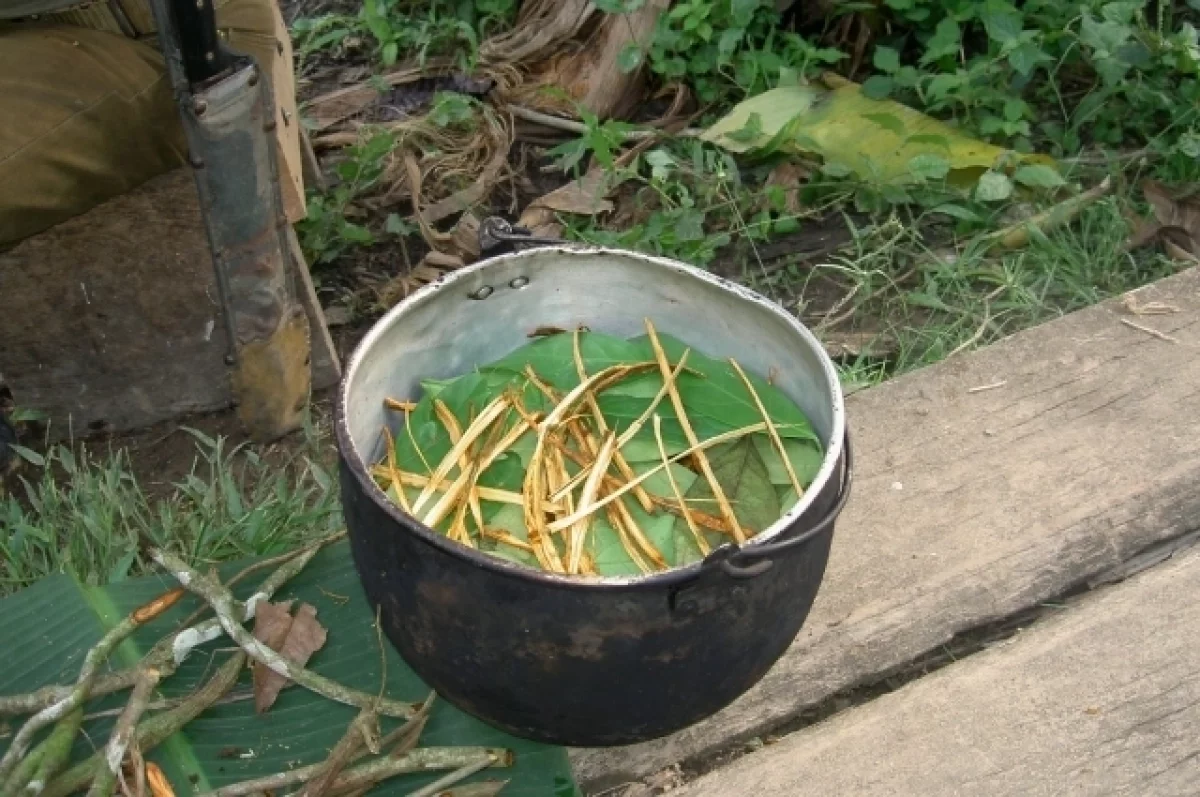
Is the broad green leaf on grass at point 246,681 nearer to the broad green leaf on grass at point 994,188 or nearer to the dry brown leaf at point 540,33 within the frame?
the broad green leaf on grass at point 994,188

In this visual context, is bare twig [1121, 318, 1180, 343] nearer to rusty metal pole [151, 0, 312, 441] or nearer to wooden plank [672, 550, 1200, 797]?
wooden plank [672, 550, 1200, 797]

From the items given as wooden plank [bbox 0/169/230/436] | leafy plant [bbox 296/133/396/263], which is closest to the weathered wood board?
wooden plank [bbox 0/169/230/436]

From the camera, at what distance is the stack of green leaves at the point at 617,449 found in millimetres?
1641

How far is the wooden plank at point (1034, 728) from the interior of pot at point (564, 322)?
42cm

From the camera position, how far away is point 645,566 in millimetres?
1602

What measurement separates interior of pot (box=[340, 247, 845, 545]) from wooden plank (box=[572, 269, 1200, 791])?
383 mm

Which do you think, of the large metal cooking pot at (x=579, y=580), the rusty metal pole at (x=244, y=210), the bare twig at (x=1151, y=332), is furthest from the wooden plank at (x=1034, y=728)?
the rusty metal pole at (x=244, y=210)

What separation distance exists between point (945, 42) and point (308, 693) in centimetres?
216

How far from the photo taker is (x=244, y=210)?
2229 mm

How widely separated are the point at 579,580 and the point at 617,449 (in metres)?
0.37

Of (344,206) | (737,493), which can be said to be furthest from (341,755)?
(344,206)

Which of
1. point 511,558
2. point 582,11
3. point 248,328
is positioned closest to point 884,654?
point 511,558

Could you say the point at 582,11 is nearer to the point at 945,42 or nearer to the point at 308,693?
the point at 945,42

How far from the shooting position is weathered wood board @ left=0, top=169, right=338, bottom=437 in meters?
2.45
